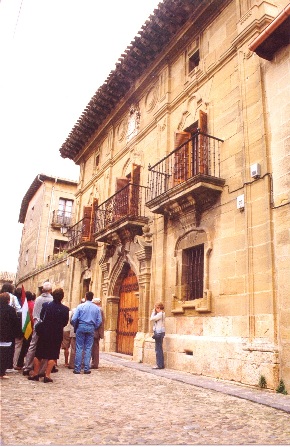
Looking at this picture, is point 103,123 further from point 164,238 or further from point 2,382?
point 2,382

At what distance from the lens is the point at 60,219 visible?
94.8ft

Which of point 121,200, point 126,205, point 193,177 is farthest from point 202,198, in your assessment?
point 121,200

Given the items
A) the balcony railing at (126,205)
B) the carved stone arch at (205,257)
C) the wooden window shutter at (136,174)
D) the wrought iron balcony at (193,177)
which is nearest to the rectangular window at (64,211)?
the balcony railing at (126,205)

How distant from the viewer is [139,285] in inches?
430

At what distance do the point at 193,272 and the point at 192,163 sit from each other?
2.54 meters

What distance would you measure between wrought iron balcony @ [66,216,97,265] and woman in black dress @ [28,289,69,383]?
776 cm

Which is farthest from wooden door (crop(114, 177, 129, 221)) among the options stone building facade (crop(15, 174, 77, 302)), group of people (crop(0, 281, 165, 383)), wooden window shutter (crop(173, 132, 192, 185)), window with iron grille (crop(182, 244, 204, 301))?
stone building facade (crop(15, 174, 77, 302))

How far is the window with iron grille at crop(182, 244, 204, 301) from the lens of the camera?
350 inches

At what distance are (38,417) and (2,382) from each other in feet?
7.50

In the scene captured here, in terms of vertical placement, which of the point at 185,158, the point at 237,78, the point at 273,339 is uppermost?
the point at 237,78

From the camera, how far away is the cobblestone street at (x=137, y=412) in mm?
3449

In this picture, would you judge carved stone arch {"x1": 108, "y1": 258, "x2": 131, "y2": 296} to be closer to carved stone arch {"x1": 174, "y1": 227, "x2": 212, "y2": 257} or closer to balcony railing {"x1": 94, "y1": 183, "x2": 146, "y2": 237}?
balcony railing {"x1": 94, "y1": 183, "x2": 146, "y2": 237}

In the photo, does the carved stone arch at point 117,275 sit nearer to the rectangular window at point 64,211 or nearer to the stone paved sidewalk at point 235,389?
the stone paved sidewalk at point 235,389

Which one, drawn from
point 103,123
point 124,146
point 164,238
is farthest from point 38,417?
point 103,123
